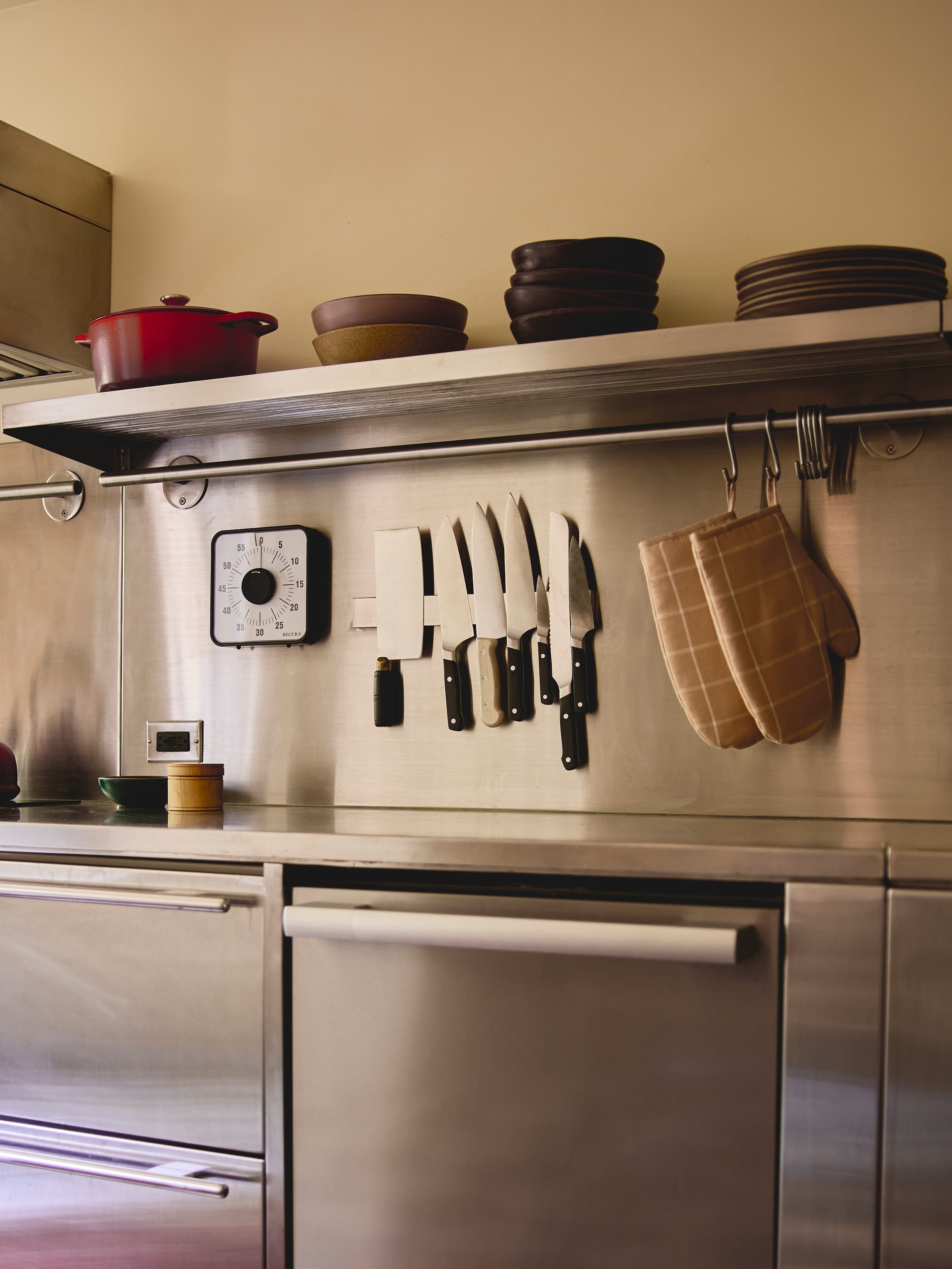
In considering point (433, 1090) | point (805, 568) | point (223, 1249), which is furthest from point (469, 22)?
point (223, 1249)

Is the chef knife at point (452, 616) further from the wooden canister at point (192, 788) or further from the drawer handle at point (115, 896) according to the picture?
the drawer handle at point (115, 896)

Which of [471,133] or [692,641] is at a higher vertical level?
[471,133]

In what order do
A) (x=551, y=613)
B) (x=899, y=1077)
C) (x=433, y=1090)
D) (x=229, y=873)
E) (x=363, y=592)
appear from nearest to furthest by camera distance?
(x=899, y=1077) → (x=433, y=1090) → (x=229, y=873) → (x=551, y=613) → (x=363, y=592)

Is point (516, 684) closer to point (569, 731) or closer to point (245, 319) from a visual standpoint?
point (569, 731)

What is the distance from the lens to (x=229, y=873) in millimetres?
1320

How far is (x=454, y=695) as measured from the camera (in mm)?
1697

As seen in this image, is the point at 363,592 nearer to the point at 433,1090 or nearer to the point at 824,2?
the point at 433,1090

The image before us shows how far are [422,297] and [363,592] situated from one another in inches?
19.1

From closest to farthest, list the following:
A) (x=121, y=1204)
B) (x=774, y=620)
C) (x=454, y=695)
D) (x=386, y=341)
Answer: (x=121, y=1204)
(x=774, y=620)
(x=386, y=341)
(x=454, y=695)

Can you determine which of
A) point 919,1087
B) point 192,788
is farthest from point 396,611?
point 919,1087

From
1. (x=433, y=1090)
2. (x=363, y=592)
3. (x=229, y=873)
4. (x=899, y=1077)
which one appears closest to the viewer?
(x=899, y=1077)

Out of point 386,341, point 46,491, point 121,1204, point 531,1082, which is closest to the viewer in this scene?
point 531,1082

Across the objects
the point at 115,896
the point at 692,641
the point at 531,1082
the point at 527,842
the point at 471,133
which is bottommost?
the point at 531,1082

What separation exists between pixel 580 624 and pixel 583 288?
48 cm
